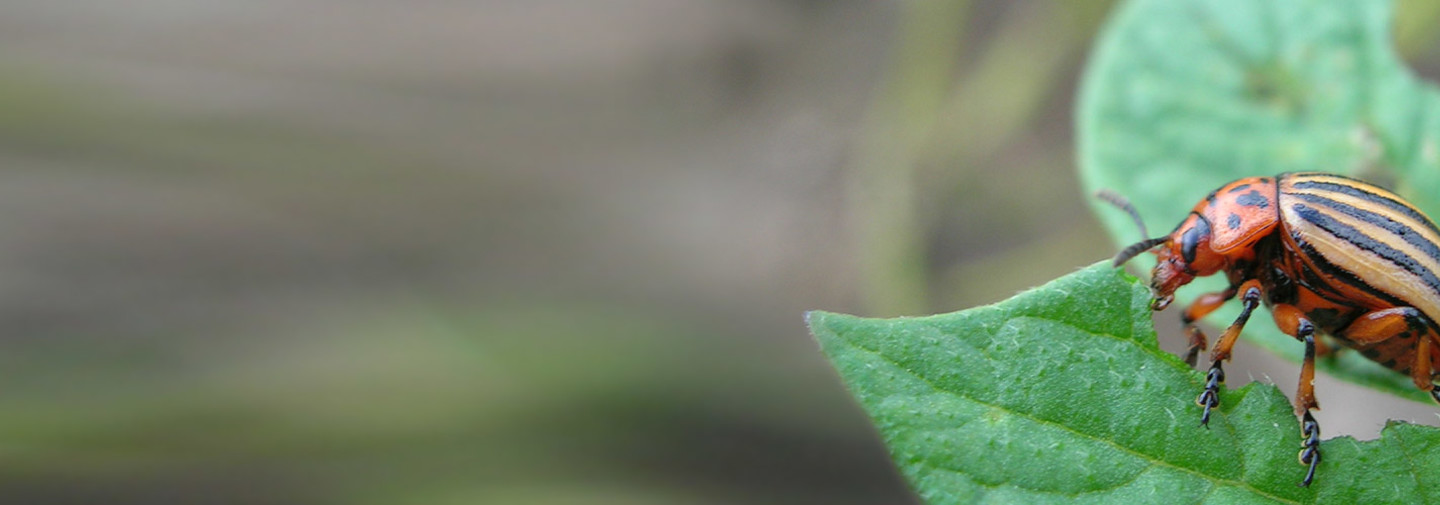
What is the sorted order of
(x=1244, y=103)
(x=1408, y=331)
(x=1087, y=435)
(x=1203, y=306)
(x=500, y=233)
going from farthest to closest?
(x=500, y=233)
(x=1244, y=103)
(x=1203, y=306)
(x=1408, y=331)
(x=1087, y=435)

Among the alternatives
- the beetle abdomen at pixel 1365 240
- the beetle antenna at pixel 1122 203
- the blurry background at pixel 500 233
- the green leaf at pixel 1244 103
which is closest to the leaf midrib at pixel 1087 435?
the beetle abdomen at pixel 1365 240

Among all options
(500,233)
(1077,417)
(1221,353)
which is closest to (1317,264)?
(1221,353)

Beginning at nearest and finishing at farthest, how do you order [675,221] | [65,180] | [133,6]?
[65,180] < [133,6] < [675,221]

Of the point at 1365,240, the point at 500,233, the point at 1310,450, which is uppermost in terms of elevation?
the point at 500,233

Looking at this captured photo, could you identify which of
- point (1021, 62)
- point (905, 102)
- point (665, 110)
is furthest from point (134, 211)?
point (1021, 62)

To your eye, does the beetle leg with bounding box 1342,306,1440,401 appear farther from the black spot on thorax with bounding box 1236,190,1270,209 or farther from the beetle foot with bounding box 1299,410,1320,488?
the beetle foot with bounding box 1299,410,1320,488

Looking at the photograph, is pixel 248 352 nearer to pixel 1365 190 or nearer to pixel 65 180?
pixel 65 180

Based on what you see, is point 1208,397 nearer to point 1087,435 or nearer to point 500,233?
point 1087,435
